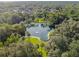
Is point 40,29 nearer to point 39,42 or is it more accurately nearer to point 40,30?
point 40,30

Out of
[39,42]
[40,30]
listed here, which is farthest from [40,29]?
[39,42]

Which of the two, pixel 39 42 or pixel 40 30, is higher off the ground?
pixel 40 30

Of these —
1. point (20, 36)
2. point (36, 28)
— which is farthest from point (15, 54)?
point (36, 28)

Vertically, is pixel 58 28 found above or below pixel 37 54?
above

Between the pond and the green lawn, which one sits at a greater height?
the pond

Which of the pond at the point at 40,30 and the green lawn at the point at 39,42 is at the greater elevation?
the pond at the point at 40,30

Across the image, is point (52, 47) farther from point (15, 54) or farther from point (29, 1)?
point (29, 1)
